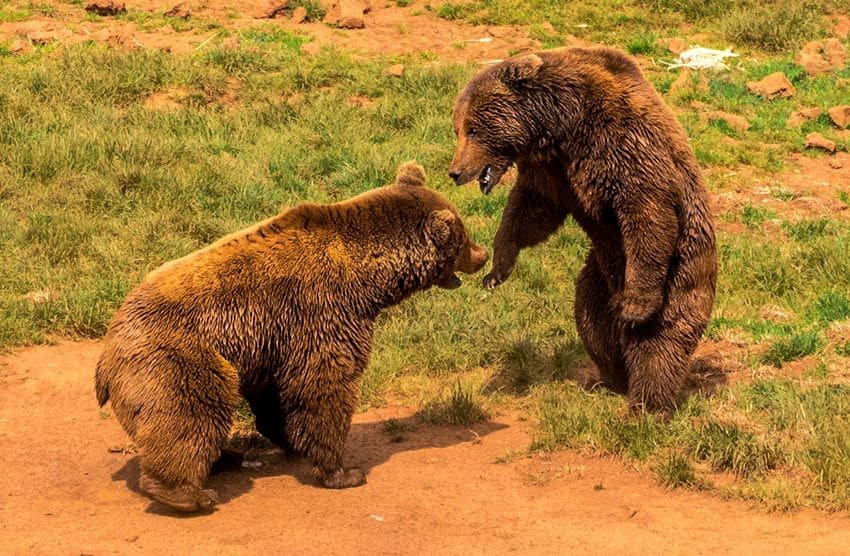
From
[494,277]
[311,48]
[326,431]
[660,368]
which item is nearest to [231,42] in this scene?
[311,48]

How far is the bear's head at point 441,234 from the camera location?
6.52 metres

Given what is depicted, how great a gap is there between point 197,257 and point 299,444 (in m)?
1.12

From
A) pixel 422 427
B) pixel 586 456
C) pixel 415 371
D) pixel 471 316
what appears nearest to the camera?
pixel 586 456

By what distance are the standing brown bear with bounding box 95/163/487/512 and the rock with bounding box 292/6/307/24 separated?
8.09m

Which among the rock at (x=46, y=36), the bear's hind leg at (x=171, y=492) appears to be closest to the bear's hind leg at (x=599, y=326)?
the bear's hind leg at (x=171, y=492)

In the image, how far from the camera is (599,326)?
24.5 ft

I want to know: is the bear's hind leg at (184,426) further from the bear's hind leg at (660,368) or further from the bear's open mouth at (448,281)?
the bear's hind leg at (660,368)

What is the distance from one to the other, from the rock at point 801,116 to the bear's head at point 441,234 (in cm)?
629

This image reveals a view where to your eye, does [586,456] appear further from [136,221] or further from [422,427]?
[136,221]

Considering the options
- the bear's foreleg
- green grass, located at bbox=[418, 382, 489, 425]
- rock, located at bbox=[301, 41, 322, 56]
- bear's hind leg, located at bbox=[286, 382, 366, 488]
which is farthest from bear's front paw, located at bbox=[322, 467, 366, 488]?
rock, located at bbox=[301, 41, 322, 56]

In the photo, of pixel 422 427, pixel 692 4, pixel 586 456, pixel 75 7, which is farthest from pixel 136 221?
pixel 692 4

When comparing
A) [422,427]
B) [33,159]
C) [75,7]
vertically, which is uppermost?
[75,7]

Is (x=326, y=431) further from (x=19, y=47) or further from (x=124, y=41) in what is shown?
(x=19, y=47)

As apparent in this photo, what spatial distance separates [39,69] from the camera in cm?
1238
